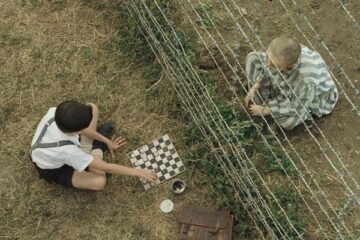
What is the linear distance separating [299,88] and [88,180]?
1.78 meters

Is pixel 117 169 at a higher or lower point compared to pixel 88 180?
higher

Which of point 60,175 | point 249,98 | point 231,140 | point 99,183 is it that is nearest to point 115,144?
point 99,183

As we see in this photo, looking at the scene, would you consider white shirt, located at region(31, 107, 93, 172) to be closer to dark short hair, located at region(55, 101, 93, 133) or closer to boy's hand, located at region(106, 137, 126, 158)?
dark short hair, located at region(55, 101, 93, 133)

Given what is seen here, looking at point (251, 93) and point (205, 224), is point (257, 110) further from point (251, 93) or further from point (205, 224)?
point (205, 224)

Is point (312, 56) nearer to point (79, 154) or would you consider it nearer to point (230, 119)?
point (230, 119)

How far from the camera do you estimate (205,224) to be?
157 inches

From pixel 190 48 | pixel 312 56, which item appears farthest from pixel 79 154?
pixel 312 56

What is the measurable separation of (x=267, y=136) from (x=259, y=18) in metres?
1.12

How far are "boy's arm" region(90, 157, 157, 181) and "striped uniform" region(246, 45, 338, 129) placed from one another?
1.08 meters

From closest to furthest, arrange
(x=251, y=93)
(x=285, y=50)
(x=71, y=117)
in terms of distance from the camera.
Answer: (x=71, y=117)
(x=285, y=50)
(x=251, y=93)

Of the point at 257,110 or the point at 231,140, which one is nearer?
the point at 231,140

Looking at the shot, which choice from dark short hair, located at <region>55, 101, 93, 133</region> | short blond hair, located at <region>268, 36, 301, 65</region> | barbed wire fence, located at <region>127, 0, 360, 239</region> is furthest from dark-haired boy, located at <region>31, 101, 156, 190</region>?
short blond hair, located at <region>268, 36, 301, 65</region>

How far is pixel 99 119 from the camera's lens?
450 cm

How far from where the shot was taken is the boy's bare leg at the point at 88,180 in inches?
161
